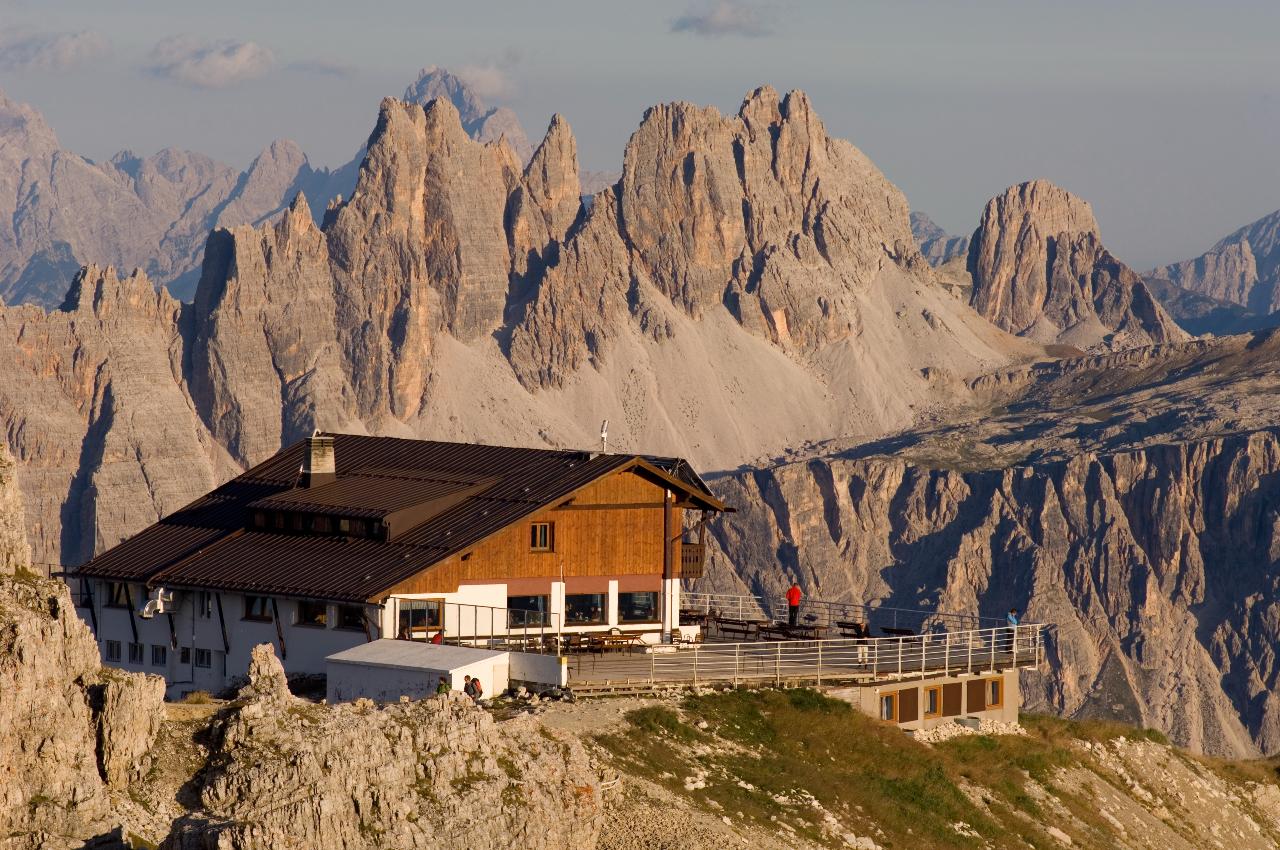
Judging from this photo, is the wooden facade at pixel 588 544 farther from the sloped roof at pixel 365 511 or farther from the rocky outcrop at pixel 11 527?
the rocky outcrop at pixel 11 527

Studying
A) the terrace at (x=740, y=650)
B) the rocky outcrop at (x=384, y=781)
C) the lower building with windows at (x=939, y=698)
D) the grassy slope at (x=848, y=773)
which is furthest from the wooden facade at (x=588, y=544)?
the rocky outcrop at (x=384, y=781)

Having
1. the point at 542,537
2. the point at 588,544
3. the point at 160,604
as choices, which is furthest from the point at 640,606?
the point at 160,604

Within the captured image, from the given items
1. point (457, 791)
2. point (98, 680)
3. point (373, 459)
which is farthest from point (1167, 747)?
point (98, 680)

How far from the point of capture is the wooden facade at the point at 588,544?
212 feet

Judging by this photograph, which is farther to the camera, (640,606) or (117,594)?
(640,606)

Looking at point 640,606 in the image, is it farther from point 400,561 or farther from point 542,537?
point 400,561

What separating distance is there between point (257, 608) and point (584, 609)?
10289 mm

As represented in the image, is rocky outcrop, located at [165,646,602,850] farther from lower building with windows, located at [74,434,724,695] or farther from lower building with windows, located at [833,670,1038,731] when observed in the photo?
lower building with windows, located at [833,670,1038,731]

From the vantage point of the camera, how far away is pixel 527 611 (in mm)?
64375

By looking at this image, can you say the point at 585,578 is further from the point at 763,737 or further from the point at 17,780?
the point at 17,780

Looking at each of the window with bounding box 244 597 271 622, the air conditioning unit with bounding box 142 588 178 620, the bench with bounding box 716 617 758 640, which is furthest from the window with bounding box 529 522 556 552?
the air conditioning unit with bounding box 142 588 178 620

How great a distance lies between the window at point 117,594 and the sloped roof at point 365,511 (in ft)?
1.60

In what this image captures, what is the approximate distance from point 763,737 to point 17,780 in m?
24.5

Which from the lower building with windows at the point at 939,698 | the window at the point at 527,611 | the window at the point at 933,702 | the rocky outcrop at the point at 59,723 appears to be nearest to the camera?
the rocky outcrop at the point at 59,723
